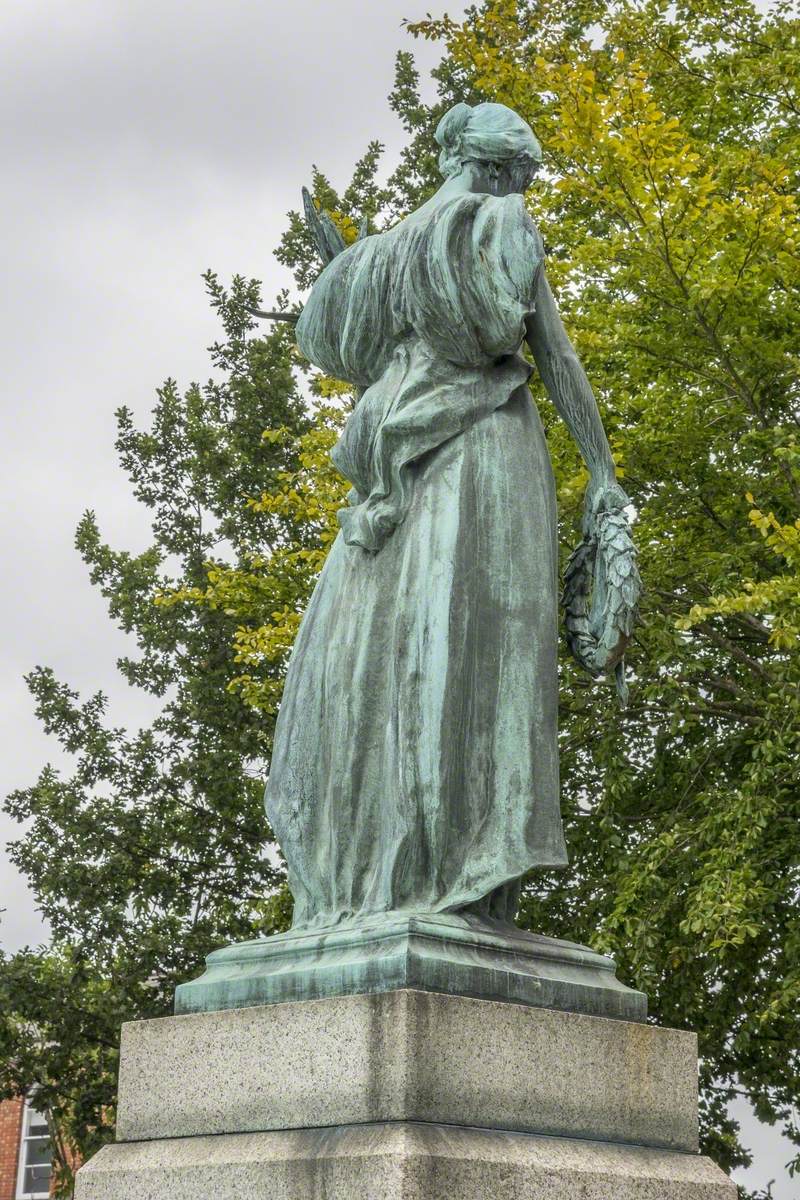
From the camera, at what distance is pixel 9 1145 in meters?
36.5

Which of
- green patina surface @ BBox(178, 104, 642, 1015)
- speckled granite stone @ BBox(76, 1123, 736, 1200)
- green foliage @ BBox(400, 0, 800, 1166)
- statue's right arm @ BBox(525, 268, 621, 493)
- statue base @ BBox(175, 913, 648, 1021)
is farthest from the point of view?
green foliage @ BBox(400, 0, 800, 1166)

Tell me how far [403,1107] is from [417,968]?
374 millimetres

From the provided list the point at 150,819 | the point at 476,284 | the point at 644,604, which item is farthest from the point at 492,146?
the point at 150,819

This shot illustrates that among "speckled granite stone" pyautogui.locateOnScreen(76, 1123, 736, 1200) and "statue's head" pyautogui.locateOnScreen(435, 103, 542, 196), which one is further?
"statue's head" pyautogui.locateOnScreen(435, 103, 542, 196)

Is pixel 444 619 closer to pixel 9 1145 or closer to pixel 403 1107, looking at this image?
pixel 403 1107

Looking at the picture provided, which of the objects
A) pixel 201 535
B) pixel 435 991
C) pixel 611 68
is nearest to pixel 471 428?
pixel 435 991

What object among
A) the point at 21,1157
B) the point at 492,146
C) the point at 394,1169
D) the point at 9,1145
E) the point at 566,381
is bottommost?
the point at 394,1169

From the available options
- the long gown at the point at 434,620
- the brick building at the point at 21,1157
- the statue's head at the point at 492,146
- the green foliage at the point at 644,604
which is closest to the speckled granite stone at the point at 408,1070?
the long gown at the point at 434,620

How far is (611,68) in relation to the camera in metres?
14.4

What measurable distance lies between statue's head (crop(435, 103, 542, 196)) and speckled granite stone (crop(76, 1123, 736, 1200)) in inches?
119

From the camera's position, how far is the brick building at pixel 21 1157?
118 ft

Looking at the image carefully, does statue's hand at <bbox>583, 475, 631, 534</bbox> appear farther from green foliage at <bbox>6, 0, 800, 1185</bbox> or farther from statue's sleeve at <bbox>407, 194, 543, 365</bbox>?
green foliage at <bbox>6, 0, 800, 1185</bbox>

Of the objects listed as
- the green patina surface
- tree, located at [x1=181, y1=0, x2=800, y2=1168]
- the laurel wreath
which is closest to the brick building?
tree, located at [x1=181, y1=0, x2=800, y2=1168]

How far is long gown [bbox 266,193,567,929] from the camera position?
486 centimetres
